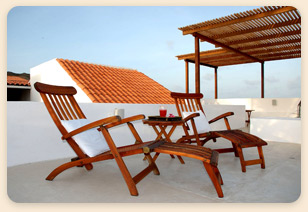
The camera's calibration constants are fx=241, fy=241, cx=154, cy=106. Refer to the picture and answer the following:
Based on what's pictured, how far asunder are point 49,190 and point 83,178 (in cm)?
42

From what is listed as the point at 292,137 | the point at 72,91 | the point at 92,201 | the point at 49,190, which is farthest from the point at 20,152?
the point at 292,137

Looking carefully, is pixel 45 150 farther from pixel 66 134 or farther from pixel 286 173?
pixel 286 173

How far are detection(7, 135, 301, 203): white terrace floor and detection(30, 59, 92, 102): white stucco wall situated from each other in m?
3.78

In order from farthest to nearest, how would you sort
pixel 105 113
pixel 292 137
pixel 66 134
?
pixel 292 137
pixel 105 113
pixel 66 134

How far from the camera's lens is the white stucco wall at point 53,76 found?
6756mm

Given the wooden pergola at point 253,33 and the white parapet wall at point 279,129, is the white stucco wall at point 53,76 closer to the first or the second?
the wooden pergola at point 253,33

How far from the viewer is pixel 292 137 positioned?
15.9ft

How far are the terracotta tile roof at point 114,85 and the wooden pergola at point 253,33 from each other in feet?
6.06

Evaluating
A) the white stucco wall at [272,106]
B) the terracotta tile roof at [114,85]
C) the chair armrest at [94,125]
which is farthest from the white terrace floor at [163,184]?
the white stucco wall at [272,106]

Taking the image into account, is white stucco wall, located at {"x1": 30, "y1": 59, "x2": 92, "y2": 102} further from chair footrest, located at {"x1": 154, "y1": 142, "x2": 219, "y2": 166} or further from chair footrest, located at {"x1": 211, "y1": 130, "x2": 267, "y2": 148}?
chair footrest, located at {"x1": 154, "y1": 142, "x2": 219, "y2": 166}

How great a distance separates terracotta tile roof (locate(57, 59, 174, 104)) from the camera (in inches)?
265

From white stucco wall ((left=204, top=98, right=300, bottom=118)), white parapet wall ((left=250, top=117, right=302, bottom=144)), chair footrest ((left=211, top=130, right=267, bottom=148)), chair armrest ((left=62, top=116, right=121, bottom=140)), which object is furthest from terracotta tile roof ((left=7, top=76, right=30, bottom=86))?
white stucco wall ((left=204, top=98, right=300, bottom=118))

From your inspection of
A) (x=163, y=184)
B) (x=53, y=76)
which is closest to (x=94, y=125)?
(x=163, y=184)

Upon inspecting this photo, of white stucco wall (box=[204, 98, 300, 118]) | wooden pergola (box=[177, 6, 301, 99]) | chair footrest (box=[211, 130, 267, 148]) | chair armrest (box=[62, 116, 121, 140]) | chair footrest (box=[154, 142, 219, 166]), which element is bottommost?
white stucco wall (box=[204, 98, 300, 118])
